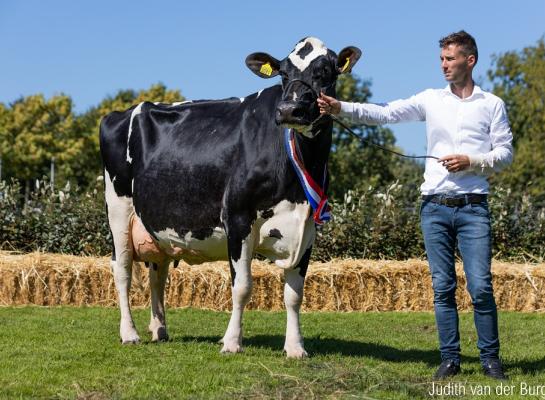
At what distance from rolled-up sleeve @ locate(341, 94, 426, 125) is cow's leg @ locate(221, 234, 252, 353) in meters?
1.63

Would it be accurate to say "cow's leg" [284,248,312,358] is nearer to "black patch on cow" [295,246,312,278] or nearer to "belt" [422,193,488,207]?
"black patch on cow" [295,246,312,278]

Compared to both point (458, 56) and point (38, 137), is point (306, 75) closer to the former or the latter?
point (458, 56)

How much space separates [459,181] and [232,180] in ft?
7.01

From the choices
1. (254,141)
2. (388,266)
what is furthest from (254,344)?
(388,266)

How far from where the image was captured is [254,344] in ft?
26.6

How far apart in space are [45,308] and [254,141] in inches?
216

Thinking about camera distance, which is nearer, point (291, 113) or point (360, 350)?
point (291, 113)

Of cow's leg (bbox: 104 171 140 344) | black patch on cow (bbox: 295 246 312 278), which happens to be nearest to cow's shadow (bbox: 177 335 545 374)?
black patch on cow (bbox: 295 246 312 278)

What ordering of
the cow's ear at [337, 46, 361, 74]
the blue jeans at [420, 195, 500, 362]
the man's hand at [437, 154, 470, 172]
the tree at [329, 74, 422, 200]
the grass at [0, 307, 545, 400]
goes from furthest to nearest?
1. the tree at [329, 74, 422, 200]
2. the cow's ear at [337, 46, 361, 74]
3. the blue jeans at [420, 195, 500, 362]
4. the man's hand at [437, 154, 470, 172]
5. the grass at [0, 307, 545, 400]

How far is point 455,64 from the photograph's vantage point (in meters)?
6.11

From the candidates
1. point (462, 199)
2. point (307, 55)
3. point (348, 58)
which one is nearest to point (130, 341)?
point (307, 55)

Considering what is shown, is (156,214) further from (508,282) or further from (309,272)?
(508,282)

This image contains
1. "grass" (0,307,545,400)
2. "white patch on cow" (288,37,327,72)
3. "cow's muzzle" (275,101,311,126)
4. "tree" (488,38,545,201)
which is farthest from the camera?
"tree" (488,38,545,201)

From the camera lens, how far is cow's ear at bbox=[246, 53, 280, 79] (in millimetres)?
7306
